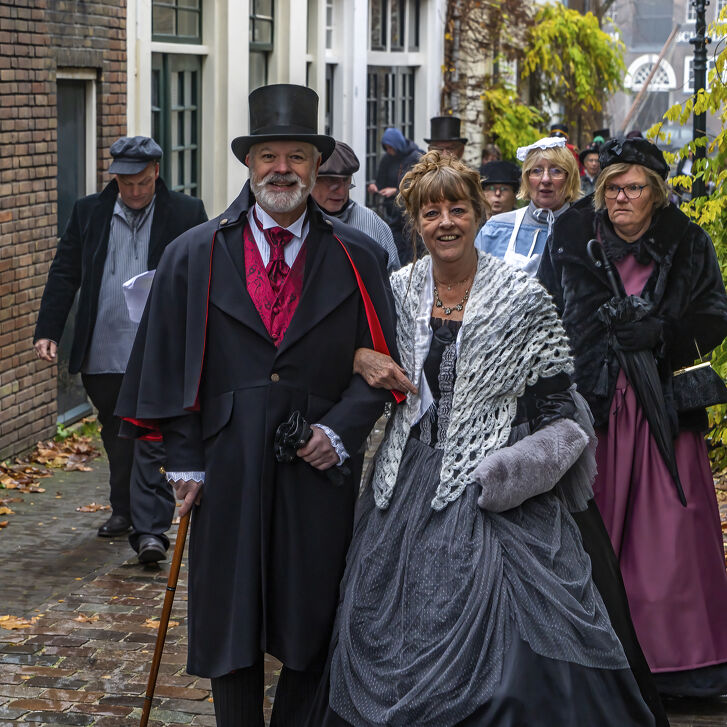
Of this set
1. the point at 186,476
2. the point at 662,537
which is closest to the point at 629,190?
the point at 662,537

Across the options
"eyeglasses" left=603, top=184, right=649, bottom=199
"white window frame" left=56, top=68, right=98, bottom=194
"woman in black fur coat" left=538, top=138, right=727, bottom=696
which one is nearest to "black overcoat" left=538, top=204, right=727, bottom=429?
"woman in black fur coat" left=538, top=138, right=727, bottom=696

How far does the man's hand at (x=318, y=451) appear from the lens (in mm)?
4230

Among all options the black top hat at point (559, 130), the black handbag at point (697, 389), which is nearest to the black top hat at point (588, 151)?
the black top hat at point (559, 130)

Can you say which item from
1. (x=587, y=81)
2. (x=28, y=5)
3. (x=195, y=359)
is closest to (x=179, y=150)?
(x=28, y=5)

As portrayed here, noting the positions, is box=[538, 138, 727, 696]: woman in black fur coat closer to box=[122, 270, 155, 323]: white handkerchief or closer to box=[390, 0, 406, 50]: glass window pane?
box=[122, 270, 155, 323]: white handkerchief

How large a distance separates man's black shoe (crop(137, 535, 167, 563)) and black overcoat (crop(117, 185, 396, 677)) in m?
2.71

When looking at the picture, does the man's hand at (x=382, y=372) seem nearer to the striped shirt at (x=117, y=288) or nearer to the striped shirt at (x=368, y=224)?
the striped shirt at (x=117, y=288)

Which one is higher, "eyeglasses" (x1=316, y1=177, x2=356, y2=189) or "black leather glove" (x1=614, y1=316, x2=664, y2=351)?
"eyeglasses" (x1=316, y1=177, x2=356, y2=189)

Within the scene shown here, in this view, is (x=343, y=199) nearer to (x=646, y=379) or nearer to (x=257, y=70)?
(x=646, y=379)

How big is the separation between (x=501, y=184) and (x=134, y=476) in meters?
3.04

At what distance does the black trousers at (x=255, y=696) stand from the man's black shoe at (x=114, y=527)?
3497mm

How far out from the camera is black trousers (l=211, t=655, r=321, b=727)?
4.33 metres

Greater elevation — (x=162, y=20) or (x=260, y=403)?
(x=162, y=20)

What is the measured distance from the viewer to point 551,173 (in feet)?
23.3
